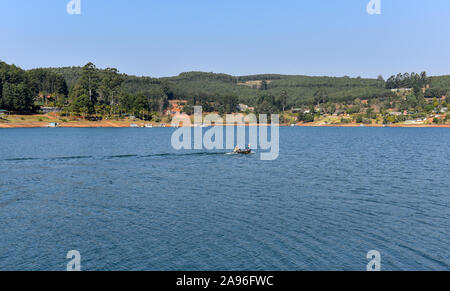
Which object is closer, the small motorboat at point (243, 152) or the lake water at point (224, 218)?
the lake water at point (224, 218)

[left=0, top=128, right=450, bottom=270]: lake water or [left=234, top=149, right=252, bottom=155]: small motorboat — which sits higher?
[left=234, top=149, right=252, bottom=155]: small motorboat

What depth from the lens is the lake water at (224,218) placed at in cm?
2645

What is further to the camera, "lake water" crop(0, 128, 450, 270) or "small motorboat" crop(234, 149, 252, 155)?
"small motorboat" crop(234, 149, 252, 155)

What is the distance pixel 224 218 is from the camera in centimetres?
3584

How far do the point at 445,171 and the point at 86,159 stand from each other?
68480 mm

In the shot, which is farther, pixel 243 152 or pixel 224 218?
pixel 243 152

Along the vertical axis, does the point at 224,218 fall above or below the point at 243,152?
below

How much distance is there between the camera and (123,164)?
240 ft

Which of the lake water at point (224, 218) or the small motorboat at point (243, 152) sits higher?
the small motorboat at point (243, 152)

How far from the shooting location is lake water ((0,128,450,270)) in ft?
86.8

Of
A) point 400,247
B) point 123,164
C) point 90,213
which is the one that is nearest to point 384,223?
point 400,247

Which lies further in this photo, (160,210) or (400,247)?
(160,210)
